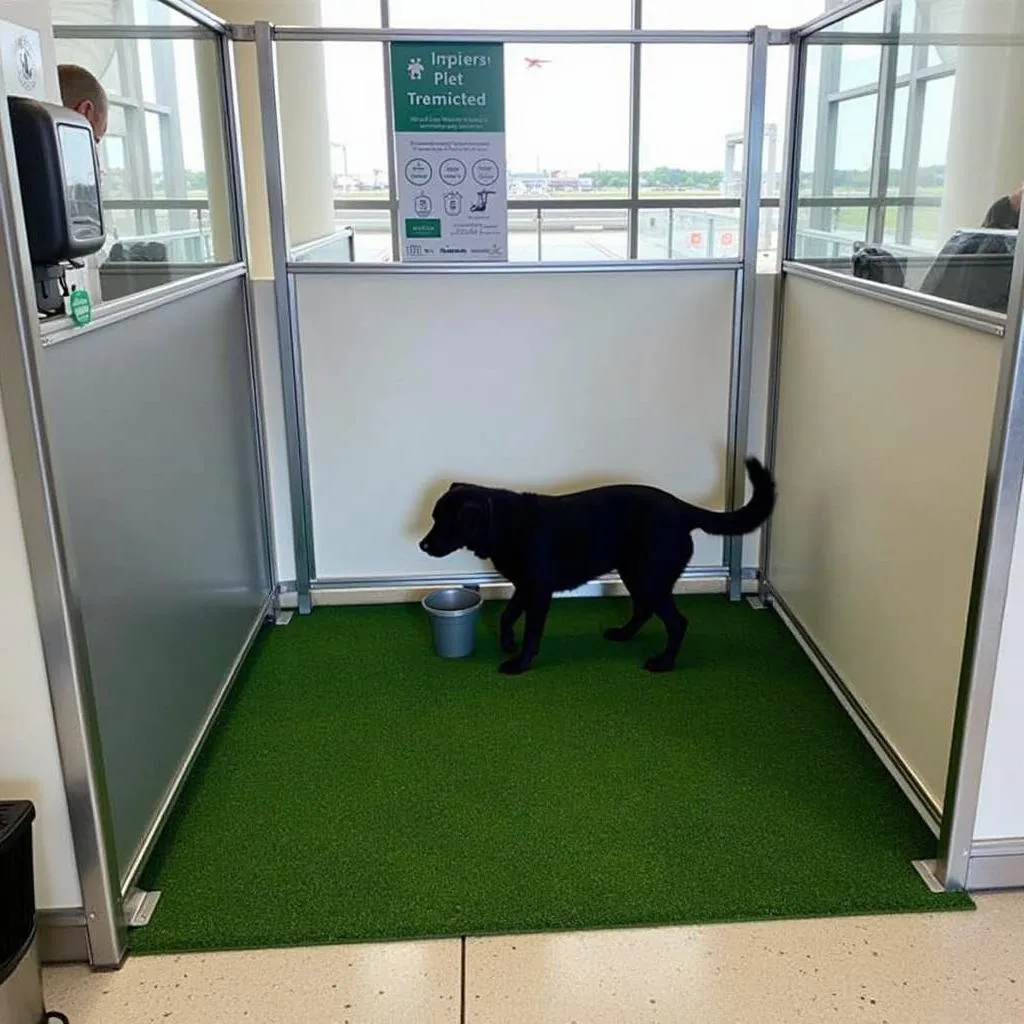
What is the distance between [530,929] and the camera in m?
1.75

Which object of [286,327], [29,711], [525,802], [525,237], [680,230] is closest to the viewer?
[29,711]

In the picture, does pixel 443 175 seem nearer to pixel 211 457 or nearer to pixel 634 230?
pixel 211 457

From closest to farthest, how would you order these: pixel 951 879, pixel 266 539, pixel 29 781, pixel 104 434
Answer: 1. pixel 29 781
2. pixel 104 434
3. pixel 951 879
4. pixel 266 539

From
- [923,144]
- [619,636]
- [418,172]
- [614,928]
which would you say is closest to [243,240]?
[418,172]

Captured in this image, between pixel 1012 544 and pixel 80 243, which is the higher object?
pixel 80 243

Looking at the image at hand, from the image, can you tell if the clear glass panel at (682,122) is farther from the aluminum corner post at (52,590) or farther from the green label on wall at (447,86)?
the aluminum corner post at (52,590)

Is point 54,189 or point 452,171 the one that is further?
point 452,171

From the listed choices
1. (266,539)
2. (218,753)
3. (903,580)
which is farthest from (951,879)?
(266,539)

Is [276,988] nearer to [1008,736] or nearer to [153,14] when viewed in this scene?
[1008,736]

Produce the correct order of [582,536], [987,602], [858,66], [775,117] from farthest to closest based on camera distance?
[775,117] < [582,536] < [858,66] < [987,602]

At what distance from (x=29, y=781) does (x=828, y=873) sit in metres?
1.48

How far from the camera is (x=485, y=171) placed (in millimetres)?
2818

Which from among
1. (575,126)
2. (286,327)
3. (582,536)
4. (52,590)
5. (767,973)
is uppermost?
(575,126)

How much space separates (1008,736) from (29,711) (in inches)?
67.2
